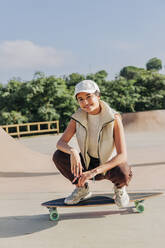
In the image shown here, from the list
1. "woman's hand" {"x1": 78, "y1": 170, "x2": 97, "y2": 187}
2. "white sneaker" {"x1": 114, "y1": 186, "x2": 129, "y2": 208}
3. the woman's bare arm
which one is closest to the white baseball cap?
the woman's bare arm

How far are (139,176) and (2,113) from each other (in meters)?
15.6

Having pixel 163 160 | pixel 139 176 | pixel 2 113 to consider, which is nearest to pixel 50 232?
pixel 139 176

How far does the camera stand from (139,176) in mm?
4750

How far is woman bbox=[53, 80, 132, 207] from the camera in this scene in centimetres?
248

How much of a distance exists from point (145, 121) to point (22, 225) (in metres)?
15.5

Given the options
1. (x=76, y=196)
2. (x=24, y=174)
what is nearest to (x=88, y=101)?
(x=76, y=196)

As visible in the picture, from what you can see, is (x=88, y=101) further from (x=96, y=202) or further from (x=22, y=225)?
(x=22, y=225)

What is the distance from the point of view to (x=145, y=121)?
57.4 ft

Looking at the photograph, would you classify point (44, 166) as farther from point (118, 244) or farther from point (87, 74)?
point (87, 74)

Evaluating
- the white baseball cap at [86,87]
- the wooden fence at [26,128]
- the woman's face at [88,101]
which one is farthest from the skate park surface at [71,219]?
the wooden fence at [26,128]

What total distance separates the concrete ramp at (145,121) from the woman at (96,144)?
1438 centimetres

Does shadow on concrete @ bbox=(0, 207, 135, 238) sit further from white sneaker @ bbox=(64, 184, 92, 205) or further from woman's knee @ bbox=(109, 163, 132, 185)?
woman's knee @ bbox=(109, 163, 132, 185)

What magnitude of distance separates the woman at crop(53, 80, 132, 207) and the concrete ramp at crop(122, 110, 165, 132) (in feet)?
47.2

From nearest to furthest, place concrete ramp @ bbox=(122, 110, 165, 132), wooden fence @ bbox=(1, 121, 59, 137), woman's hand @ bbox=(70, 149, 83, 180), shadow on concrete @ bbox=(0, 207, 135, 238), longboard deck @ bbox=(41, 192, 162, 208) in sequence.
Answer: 1. woman's hand @ bbox=(70, 149, 83, 180)
2. shadow on concrete @ bbox=(0, 207, 135, 238)
3. longboard deck @ bbox=(41, 192, 162, 208)
4. wooden fence @ bbox=(1, 121, 59, 137)
5. concrete ramp @ bbox=(122, 110, 165, 132)
